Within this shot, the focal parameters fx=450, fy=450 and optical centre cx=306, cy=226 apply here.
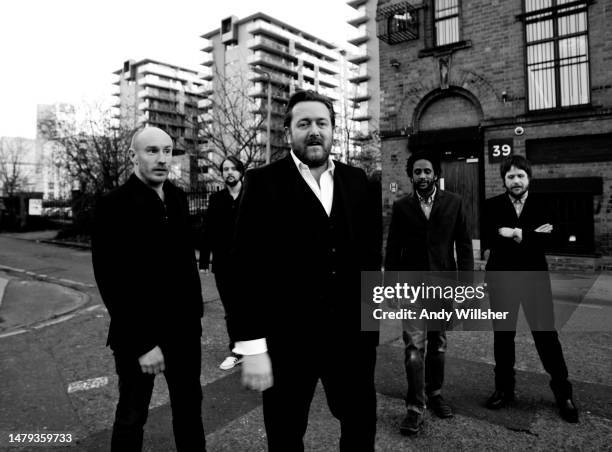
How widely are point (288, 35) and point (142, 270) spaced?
8757cm

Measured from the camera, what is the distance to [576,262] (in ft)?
37.2

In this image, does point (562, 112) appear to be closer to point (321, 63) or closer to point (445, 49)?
point (445, 49)

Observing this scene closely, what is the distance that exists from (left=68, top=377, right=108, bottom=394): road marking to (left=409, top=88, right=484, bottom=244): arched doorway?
11.4 meters

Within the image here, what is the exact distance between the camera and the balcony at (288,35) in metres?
77.3

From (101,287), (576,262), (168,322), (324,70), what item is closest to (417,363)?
(168,322)

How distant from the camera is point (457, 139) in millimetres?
13289

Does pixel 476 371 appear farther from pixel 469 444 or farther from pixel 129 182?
pixel 129 182

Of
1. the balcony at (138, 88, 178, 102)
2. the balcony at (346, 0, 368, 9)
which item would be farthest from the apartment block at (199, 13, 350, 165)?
the balcony at (138, 88, 178, 102)

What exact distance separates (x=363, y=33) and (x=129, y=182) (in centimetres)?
8640

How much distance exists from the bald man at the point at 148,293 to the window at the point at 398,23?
13166 mm

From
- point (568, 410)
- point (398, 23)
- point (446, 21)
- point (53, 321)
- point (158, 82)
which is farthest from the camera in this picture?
point (158, 82)

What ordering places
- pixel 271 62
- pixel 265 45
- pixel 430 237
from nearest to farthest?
pixel 430 237 → pixel 265 45 → pixel 271 62

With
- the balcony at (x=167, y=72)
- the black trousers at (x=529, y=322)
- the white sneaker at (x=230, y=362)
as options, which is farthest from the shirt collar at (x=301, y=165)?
the balcony at (x=167, y=72)

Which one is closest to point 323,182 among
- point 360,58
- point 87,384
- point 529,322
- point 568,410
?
point 529,322
